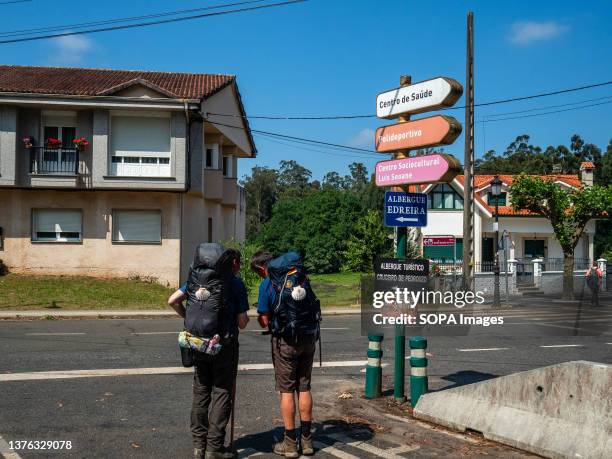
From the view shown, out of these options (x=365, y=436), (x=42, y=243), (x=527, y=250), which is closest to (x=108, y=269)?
(x=42, y=243)

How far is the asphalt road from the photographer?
606cm

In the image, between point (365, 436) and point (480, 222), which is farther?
point (480, 222)

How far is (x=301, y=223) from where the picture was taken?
6500cm

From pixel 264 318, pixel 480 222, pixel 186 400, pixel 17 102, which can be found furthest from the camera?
pixel 480 222

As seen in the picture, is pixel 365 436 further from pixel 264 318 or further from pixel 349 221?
pixel 349 221

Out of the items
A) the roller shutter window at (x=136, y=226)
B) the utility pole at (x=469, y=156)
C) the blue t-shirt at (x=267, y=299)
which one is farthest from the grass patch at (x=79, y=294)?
the blue t-shirt at (x=267, y=299)

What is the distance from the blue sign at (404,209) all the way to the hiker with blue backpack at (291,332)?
2472 millimetres

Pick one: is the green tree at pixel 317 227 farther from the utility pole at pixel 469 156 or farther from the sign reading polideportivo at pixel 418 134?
the sign reading polideportivo at pixel 418 134

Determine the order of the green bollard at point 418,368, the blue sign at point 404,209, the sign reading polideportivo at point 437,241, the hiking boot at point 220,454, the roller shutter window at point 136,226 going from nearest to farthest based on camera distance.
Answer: the hiking boot at point 220,454 < the green bollard at point 418,368 < the blue sign at point 404,209 < the sign reading polideportivo at point 437,241 < the roller shutter window at point 136,226

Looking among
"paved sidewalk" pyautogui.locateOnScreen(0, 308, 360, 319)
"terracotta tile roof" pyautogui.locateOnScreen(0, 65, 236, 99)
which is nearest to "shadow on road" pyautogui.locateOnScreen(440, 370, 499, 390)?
"paved sidewalk" pyautogui.locateOnScreen(0, 308, 360, 319)

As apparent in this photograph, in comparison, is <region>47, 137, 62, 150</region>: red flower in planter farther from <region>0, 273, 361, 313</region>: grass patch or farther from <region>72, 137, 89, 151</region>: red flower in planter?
<region>0, 273, 361, 313</region>: grass patch

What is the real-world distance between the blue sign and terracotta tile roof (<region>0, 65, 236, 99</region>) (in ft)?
60.5

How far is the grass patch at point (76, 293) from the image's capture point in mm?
20625

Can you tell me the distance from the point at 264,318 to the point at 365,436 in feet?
5.42
